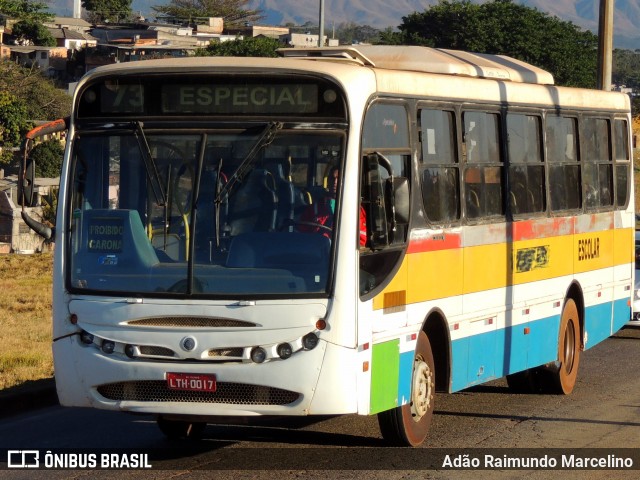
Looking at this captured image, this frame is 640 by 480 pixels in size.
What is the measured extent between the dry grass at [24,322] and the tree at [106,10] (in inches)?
5191

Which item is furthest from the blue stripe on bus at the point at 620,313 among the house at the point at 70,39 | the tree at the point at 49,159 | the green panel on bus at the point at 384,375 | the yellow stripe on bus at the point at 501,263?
the house at the point at 70,39

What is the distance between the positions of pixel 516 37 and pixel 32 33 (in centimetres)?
4572

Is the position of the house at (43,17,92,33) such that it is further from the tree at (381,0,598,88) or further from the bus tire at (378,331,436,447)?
the bus tire at (378,331,436,447)

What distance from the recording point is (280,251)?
8.52 metres

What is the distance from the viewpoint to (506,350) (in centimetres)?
1151

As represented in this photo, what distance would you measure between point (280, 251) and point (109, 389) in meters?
1.44

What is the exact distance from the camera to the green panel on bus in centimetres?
880

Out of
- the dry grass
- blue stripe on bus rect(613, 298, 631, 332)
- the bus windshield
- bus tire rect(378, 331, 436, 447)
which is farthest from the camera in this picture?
blue stripe on bus rect(613, 298, 631, 332)

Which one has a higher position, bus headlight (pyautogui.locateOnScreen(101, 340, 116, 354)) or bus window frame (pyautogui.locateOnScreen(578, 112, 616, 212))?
bus window frame (pyautogui.locateOnScreen(578, 112, 616, 212))

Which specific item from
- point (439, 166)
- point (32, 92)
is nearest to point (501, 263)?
point (439, 166)

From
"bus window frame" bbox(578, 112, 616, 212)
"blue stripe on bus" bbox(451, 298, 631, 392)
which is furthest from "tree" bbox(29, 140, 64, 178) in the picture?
"blue stripe on bus" bbox(451, 298, 631, 392)

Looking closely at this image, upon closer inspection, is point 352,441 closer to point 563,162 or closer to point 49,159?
point 563,162

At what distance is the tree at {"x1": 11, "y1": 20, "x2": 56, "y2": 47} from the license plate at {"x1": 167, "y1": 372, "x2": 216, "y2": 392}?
11632 cm

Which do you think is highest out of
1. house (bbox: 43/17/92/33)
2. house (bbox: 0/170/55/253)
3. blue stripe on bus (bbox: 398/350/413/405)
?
house (bbox: 43/17/92/33)
